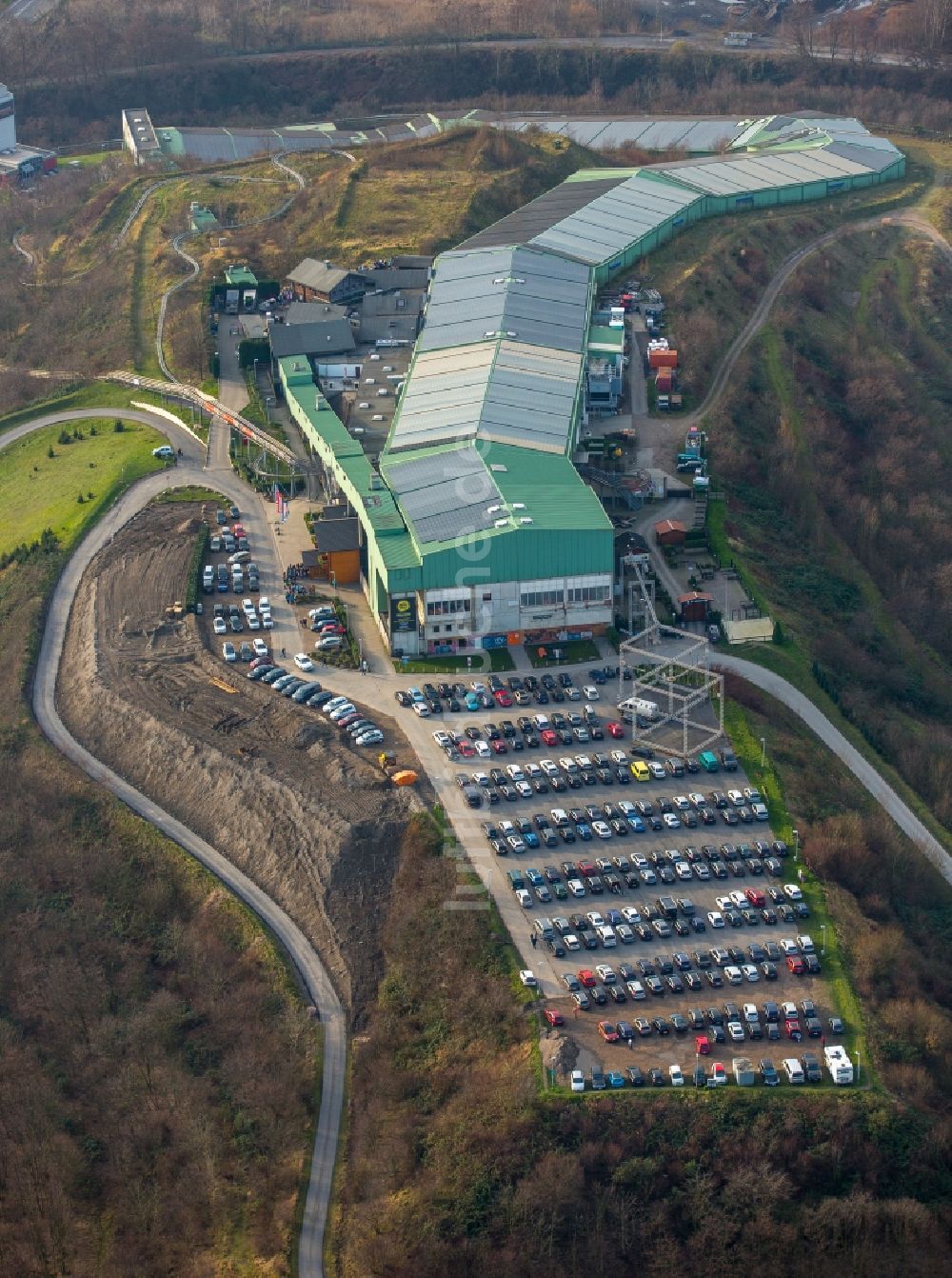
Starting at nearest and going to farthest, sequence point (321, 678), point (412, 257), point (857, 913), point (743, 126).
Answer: point (857, 913), point (321, 678), point (412, 257), point (743, 126)

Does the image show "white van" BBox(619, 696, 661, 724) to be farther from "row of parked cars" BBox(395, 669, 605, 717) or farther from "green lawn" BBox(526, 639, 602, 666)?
"green lawn" BBox(526, 639, 602, 666)

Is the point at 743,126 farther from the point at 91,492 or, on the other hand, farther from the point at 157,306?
the point at 91,492

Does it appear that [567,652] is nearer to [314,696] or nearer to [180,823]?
[314,696]

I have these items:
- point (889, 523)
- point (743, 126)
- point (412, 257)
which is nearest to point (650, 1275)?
point (889, 523)

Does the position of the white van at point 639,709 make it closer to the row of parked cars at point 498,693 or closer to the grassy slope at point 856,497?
the row of parked cars at point 498,693

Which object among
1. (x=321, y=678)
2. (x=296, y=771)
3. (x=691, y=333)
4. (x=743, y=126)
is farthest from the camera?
(x=743, y=126)

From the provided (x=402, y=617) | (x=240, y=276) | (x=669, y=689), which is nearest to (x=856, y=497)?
(x=669, y=689)
